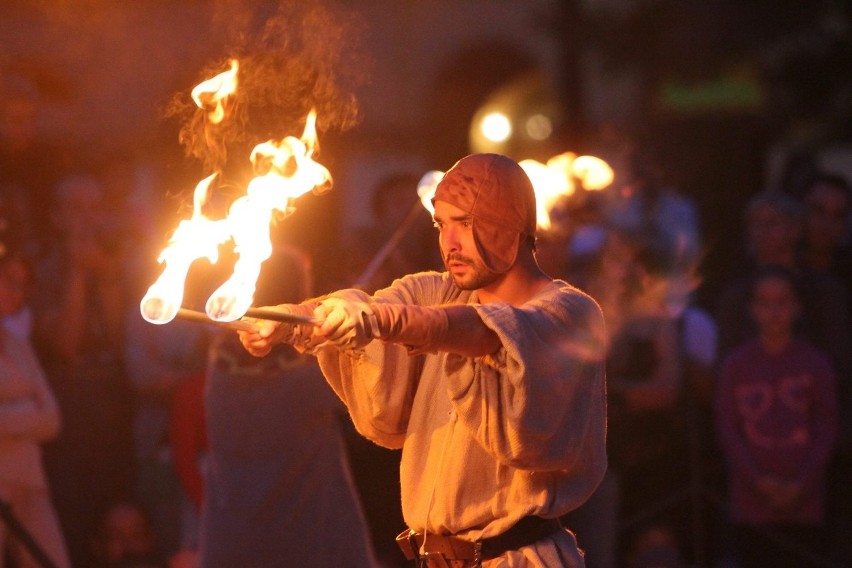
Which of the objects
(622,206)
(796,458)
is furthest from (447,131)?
(796,458)

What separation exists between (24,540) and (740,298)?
3789 mm

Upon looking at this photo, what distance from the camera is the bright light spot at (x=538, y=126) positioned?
55.0ft

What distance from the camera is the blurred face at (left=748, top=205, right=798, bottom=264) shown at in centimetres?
766

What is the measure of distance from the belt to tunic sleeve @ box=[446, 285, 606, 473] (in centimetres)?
23

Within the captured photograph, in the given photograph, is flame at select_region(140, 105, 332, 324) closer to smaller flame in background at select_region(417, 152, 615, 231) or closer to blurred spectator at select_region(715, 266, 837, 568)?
smaller flame in background at select_region(417, 152, 615, 231)

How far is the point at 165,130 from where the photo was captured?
12.2 meters

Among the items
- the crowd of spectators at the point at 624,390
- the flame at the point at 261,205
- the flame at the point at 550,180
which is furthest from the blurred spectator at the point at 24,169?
the flame at the point at 261,205

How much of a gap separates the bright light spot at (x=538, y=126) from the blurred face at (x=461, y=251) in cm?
1266

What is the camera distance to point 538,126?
56.0 feet

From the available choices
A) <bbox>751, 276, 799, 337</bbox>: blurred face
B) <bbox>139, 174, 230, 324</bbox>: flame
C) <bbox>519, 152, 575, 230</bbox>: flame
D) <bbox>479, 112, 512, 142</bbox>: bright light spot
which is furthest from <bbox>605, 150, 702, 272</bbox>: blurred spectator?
<bbox>139, 174, 230, 324</bbox>: flame

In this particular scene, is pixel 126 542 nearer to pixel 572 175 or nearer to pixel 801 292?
pixel 572 175

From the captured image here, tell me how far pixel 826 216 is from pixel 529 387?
15.4 feet

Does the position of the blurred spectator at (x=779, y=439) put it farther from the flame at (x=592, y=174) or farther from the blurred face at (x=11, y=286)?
the blurred face at (x=11, y=286)

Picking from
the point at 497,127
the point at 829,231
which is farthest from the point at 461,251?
the point at 497,127
